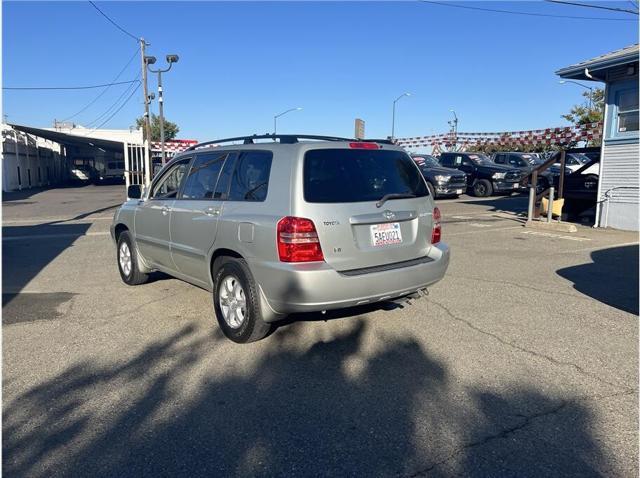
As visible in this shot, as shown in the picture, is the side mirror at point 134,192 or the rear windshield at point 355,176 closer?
the rear windshield at point 355,176

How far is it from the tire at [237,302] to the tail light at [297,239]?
1.65 ft

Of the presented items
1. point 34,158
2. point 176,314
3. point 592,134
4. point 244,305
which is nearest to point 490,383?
point 244,305

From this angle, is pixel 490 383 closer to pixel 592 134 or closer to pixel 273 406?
pixel 273 406

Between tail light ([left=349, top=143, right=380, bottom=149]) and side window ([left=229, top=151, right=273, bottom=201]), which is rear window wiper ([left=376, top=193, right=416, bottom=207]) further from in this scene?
side window ([left=229, top=151, right=273, bottom=201])

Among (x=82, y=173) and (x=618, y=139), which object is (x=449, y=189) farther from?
(x=82, y=173)

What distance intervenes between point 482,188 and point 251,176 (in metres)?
19.0

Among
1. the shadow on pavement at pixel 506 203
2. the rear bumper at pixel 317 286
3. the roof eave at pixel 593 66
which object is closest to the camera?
the rear bumper at pixel 317 286

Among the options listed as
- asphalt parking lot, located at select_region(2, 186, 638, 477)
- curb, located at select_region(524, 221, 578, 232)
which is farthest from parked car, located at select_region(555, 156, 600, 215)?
asphalt parking lot, located at select_region(2, 186, 638, 477)

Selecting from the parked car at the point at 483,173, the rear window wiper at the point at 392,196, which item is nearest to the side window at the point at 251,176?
the rear window wiper at the point at 392,196

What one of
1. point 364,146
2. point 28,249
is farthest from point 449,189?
point 364,146

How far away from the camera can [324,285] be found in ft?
13.4

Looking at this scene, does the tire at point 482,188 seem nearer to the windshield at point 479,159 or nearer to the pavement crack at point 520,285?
the windshield at point 479,159

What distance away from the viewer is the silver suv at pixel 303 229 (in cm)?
411

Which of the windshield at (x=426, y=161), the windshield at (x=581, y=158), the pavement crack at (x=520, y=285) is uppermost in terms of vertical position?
the windshield at (x=581, y=158)
